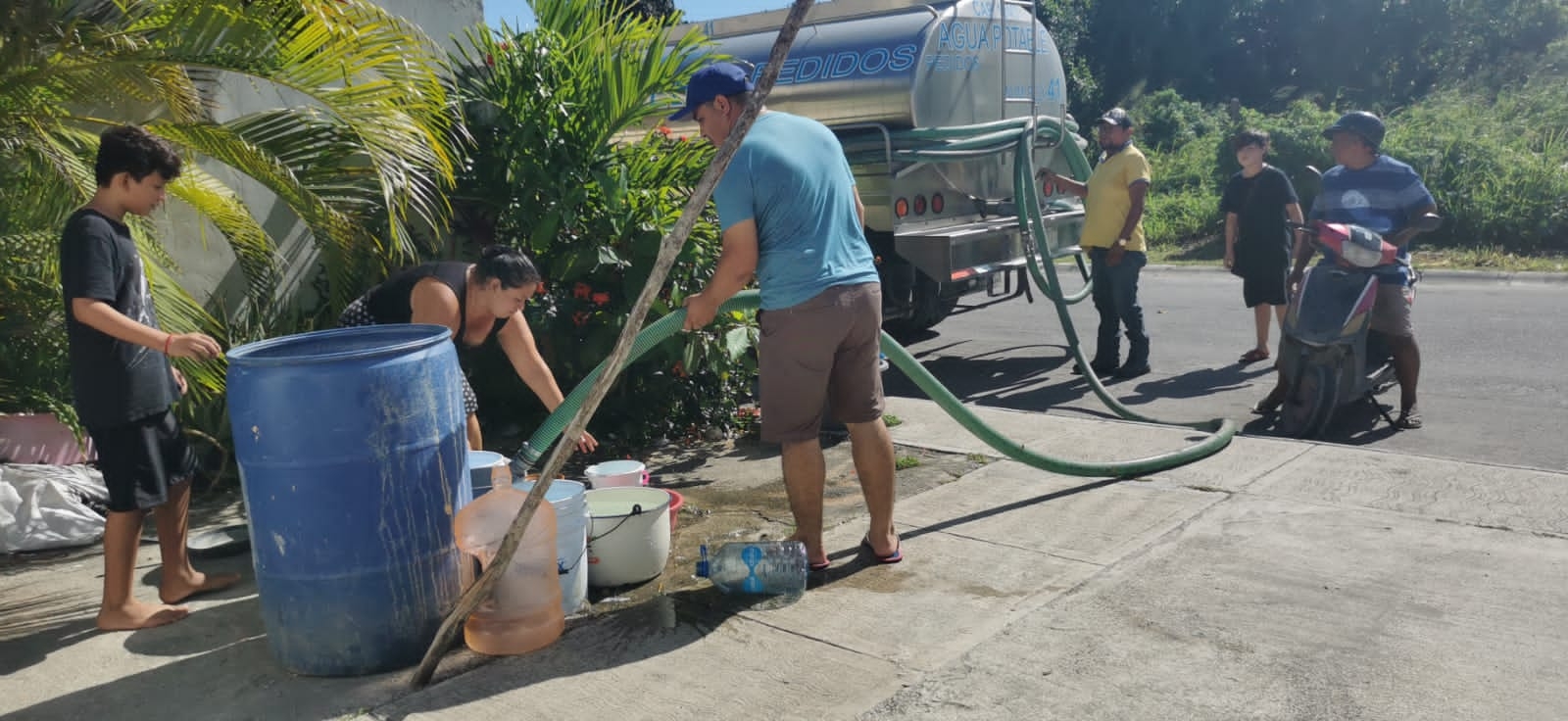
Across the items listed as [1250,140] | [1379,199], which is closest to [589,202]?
[1379,199]

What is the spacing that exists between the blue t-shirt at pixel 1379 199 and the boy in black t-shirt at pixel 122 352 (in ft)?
19.0

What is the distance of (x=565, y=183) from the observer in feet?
20.0

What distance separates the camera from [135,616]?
4.04 m

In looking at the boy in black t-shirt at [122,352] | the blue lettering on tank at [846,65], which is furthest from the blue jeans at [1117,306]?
the boy in black t-shirt at [122,352]

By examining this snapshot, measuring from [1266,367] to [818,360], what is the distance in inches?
215

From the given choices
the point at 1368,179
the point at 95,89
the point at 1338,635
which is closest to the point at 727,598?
the point at 1338,635

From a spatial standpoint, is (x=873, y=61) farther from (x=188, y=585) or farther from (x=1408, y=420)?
(x=188, y=585)

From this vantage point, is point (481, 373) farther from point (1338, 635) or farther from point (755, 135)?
point (1338, 635)

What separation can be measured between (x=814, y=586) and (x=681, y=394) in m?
2.59

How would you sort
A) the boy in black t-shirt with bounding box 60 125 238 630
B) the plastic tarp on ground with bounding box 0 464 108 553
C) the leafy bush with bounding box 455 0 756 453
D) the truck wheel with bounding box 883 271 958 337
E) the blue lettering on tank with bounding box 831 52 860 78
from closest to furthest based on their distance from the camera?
the boy in black t-shirt with bounding box 60 125 238 630, the plastic tarp on ground with bounding box 0 464 108 553, the leafy bush with bounding box 455 0 756 453, the blue lettering on tank with bounding box 831 52 860 78, the truck wheel with bounding box 883 271 958 337

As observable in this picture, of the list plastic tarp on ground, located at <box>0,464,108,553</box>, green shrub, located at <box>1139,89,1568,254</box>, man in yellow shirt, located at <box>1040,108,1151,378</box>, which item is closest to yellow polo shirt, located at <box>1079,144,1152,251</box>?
man in yellow shirt, located at <box>1040,108,1151,378</box>

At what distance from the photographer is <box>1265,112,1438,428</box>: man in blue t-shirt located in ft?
21.7

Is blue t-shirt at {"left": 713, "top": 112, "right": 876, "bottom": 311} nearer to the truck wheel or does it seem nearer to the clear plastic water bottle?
the clear plastic water bottle

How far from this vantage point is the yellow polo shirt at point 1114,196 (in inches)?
332
